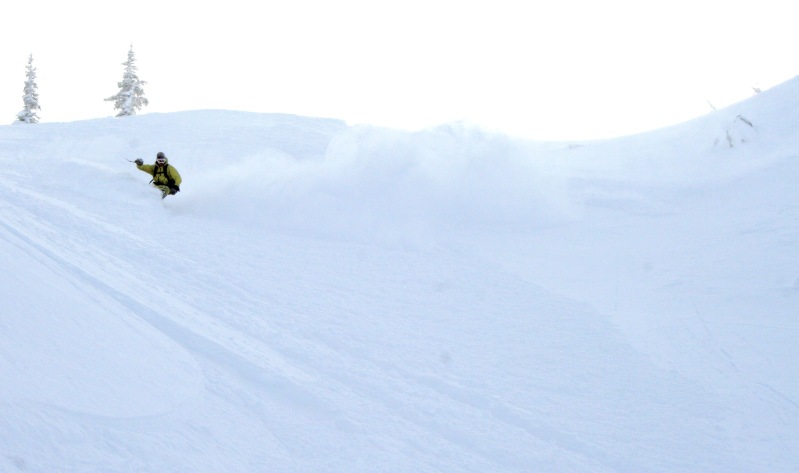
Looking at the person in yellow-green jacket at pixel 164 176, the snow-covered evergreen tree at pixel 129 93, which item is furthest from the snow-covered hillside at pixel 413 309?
the snow-covered evergreen tree at pixel 129 93

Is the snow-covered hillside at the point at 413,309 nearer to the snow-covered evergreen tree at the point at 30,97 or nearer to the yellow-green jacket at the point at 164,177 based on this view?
the yellow-green jacket at the point at 164,177

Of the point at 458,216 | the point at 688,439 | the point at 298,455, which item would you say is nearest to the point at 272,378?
the point at 298,455

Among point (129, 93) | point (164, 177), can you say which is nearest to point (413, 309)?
point (164, 177)

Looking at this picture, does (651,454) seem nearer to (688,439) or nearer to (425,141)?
(688,439)

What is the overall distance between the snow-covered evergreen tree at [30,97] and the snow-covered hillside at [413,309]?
2332cm

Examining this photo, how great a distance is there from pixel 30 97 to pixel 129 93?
5198 mm

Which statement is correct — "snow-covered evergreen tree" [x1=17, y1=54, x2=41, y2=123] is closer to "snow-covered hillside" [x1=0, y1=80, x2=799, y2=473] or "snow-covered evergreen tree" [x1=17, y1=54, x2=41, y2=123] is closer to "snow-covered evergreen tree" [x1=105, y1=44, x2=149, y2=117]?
"snow-covered evergreen tree" [x1=105, y1=44, x2=149, y2=117]

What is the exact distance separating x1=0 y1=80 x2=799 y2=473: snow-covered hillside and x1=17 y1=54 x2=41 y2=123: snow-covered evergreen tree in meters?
23.3

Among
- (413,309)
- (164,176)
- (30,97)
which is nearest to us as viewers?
(413,309)

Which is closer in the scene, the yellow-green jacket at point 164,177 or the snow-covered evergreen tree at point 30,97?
the yellow-green jacket at point 164,177

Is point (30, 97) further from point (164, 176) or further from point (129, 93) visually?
point (164, 176)

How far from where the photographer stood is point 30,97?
33.1 m

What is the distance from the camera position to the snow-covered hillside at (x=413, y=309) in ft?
11.8

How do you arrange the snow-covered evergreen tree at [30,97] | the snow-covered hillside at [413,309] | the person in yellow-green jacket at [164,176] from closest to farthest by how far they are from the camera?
1. the snow-covered hillside at [413,309]
2. the person in yellow-green jacket at [164,176]
3. the snow-covered evergreen tree at [30,97]
